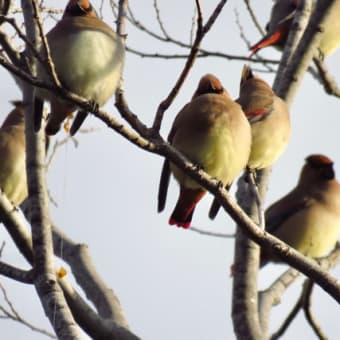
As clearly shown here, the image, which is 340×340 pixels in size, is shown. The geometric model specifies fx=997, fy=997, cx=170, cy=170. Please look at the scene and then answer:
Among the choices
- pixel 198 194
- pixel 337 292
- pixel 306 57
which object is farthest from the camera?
pixel 306 57

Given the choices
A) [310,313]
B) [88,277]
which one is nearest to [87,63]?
[88,277]

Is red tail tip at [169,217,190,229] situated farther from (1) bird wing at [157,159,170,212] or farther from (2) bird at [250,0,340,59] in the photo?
(2) bird at [250,0,340,59]

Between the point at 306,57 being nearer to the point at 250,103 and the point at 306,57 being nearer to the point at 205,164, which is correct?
the point at 250,103

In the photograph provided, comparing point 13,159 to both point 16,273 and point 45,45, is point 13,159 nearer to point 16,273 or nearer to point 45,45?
point 16,273

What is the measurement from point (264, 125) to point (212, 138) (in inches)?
34.1

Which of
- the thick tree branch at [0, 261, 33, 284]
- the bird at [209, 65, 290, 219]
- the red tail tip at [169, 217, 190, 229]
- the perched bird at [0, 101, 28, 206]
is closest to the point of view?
the thick tree branch at [0, 261, 33, 284]

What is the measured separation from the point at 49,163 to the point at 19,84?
35.2 inches

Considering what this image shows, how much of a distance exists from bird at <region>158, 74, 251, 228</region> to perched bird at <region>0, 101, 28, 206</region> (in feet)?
6.18

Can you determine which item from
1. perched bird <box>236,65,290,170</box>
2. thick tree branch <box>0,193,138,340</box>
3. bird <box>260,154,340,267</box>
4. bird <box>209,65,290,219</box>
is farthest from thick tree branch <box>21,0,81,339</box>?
bird <box>260,154,340,267</box>

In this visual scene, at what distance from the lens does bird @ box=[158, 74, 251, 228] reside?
4766 mm

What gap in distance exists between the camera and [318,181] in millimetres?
7539

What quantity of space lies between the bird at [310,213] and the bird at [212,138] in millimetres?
1901

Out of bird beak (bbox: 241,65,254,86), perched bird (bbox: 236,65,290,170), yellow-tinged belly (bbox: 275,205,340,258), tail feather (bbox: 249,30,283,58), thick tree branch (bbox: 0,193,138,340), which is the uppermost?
tail feather (bbox: 249,30,283,58)

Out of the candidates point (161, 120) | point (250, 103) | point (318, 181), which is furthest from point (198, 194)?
point (318, 181)
